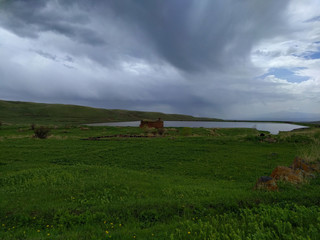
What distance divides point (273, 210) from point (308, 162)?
25.8ft

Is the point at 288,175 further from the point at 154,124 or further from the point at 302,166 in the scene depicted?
the point at 154,124

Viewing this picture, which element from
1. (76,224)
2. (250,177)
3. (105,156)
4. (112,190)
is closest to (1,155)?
(105,156)

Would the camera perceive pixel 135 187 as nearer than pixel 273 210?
No

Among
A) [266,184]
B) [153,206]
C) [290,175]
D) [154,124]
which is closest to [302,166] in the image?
[290,175]

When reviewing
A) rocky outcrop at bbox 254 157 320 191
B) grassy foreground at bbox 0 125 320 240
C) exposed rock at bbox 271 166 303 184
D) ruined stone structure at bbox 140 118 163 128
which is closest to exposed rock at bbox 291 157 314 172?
rocky outcrop at bbox 254 157 320 191

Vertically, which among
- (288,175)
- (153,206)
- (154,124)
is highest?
(288,175)

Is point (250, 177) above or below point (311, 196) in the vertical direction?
below

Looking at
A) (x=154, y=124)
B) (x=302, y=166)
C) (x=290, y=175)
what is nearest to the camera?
(x=290, y=175)

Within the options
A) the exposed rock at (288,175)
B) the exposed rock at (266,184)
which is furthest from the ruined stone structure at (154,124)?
the exposed rock at (266,184)

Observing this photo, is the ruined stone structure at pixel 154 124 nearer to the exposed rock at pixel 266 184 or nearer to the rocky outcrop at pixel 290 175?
the rocky outcrop at pixel 290 175

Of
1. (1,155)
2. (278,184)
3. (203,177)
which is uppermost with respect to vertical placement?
(278,184)

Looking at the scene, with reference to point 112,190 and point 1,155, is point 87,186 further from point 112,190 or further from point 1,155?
point 1,155

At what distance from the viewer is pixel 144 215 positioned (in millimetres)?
5926

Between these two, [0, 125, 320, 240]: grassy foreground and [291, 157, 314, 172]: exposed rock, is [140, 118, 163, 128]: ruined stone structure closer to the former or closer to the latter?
[0, 125, 320, 240]: grassy foreground
